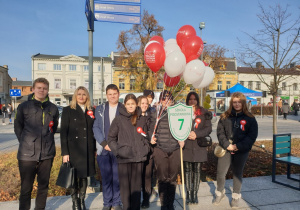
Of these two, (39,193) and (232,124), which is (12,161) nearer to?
(39,193)

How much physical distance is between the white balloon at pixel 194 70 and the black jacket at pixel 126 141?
1.33 metres

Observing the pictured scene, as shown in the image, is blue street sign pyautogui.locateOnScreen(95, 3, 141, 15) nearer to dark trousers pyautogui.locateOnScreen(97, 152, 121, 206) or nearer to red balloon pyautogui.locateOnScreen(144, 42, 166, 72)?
red balloon pyautogui.locateOnScreen(144, 42, 166, 72)

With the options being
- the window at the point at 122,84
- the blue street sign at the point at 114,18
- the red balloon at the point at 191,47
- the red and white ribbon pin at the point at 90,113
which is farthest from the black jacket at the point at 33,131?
the window at the point at 122,84

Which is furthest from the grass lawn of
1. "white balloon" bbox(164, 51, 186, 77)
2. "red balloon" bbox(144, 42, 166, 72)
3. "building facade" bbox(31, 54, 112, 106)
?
"building facade" bbox(31, 54, 112, 106)

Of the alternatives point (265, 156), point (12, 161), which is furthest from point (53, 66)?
point (265, 156)

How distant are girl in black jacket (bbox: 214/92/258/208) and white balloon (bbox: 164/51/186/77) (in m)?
1.05

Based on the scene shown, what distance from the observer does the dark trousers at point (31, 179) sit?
300 cm

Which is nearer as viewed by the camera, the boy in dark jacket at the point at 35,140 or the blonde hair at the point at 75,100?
the boy in dark jacket at the point at 35,140

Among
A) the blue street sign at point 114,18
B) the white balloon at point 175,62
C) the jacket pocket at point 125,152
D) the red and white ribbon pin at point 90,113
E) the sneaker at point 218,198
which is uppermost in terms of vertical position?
the blue street sign at point 114,18

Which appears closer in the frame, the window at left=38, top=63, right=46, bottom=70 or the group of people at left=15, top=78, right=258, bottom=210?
the group of people at left=15, top=78, right=258, bottom=210

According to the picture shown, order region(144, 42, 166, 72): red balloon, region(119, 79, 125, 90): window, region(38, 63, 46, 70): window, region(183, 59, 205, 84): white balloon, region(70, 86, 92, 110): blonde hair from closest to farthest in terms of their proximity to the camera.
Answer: region(70, 86, 92, 110): blonde hair, region(183, 59, 205, 84): white balloon, region(144, 42, 166, 72): red balloon, region(38, 63, 46, 70): window, region(119, 79, 125, 90): window

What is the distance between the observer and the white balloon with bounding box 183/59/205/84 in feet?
12.4

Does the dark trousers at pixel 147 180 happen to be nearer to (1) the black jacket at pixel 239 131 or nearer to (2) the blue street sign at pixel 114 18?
(1) the black jacket at pixel 239 131

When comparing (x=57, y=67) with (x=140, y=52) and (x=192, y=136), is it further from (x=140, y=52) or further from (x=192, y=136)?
(x=192, y=136)
